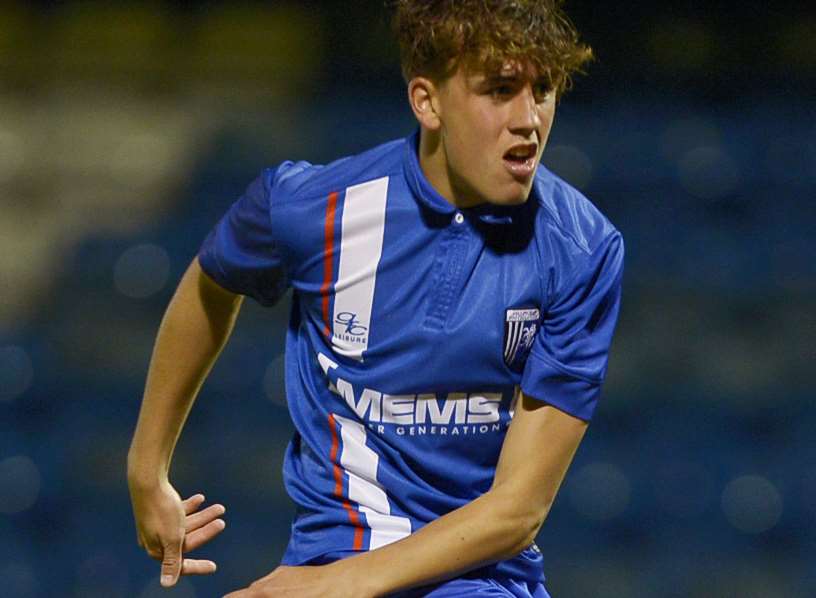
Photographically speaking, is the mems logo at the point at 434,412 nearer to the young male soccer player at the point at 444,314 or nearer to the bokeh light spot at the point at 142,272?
the young male soccer player at the point at 444,314

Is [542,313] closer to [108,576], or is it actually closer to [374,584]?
[374,584]

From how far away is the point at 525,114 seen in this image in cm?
178

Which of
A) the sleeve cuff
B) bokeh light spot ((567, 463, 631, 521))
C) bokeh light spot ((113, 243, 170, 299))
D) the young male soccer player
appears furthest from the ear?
bokeh light spot ((113, 243, 170, 299))

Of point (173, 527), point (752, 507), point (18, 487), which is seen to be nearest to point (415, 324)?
point (173, 527)

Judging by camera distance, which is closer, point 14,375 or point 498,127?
point 498,127

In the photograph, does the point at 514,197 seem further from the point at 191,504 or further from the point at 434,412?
the point at 191,504

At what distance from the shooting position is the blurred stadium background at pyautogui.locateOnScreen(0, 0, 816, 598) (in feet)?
12.3

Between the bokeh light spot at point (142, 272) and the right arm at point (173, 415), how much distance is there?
189 centimetres

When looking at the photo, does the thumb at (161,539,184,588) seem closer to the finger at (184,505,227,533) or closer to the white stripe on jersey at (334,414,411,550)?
the finger at (184,505,227,533)

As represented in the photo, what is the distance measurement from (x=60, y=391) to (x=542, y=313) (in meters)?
2.41

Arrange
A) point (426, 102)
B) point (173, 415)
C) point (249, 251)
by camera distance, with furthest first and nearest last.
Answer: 1. point (173, 415)
2. point (249, 251)
3. point (426, 102)

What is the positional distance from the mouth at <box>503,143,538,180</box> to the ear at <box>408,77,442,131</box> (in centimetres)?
12

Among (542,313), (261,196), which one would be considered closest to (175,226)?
(261,196)

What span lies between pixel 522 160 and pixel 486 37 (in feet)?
0.54
